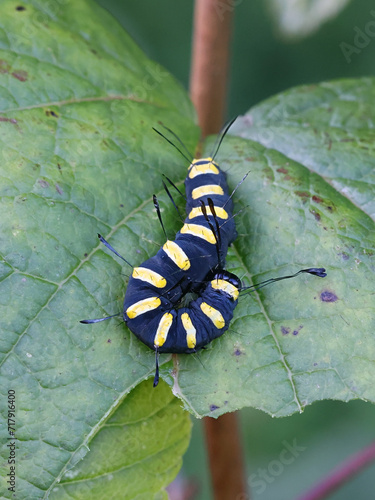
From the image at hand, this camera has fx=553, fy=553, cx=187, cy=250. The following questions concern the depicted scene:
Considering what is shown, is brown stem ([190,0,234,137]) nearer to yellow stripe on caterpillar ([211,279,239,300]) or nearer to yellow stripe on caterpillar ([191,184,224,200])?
yellow stripe on caterpillar ([191,184,224,200])

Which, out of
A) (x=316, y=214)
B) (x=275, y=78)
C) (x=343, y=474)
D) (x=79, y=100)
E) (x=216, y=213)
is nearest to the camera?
(x=316, y=214)

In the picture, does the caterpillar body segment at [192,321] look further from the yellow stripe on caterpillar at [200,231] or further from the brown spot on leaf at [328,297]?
the brown spot on leaf at [328,297]

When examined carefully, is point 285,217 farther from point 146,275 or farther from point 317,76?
point 317,76

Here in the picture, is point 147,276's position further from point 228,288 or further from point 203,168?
point 203,168

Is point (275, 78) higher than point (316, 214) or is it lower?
lower
